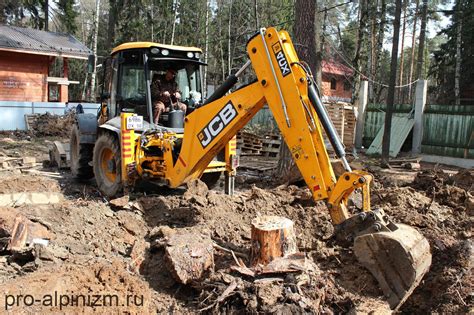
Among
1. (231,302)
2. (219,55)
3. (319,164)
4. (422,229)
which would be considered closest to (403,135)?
(422,229)

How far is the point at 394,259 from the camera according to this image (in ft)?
14.2

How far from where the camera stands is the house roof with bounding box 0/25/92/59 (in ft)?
73.0

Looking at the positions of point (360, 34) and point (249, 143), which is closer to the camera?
point (249, 143)

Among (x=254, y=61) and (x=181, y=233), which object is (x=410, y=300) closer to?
(x=181, y=233)

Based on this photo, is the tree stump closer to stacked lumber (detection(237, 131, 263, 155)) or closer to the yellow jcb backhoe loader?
the yellow jcb backhoe loader

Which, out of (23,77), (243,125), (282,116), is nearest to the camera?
(282,116)

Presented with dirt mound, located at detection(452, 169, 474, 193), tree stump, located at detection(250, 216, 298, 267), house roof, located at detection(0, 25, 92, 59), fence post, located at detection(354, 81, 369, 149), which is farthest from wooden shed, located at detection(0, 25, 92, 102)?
tree stump, located at detection(250, 216, 298, 267)

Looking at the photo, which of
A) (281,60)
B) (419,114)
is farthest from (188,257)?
(419,114)

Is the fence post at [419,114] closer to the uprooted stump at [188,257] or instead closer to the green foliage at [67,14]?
the uprooted stump at [188,257]

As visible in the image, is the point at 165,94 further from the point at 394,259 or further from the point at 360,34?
the point at 360,34

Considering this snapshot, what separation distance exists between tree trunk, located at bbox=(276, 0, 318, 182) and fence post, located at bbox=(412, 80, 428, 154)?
844cm

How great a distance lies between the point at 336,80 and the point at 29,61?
3087cm

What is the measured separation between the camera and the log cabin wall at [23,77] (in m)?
22.8

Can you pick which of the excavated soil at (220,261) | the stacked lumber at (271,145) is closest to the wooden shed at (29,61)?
the stacked lumber at (271,145)
